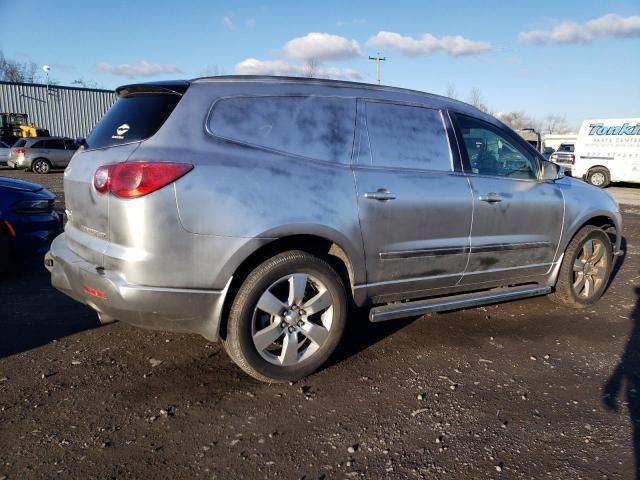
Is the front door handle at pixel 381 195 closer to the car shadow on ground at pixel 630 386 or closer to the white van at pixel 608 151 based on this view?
the car shadow on ground at pixel 630 386

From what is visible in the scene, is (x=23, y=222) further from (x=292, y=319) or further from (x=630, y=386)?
(x=630, y=386)

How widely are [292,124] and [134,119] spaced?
3.22 ft

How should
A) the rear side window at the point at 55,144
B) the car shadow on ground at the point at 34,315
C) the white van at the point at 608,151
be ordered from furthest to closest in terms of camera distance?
the rear side window at the point at 55,144 → the white van at the point at 608,151 → the car shadow on ground at the point at 34,315

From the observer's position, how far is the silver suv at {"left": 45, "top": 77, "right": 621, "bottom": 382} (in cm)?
279

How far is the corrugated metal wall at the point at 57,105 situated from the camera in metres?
34.0

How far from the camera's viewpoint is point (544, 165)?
173 inches

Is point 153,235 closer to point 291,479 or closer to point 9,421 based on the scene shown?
point 9,421

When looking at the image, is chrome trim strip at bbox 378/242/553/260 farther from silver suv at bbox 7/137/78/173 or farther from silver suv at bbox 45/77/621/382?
silver suv at bbox 7/137/78/173

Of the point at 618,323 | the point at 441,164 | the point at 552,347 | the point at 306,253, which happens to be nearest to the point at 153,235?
the point at 306,253

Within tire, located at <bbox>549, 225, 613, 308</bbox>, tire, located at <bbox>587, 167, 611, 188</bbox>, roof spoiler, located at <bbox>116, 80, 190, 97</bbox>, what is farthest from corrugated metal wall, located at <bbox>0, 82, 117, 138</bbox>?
tire, located at <bbox>549, 225, 613, 308</bbox>

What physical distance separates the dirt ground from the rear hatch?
0.87 meters

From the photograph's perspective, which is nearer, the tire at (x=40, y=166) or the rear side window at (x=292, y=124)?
the rear side window at (x=292, y=124)

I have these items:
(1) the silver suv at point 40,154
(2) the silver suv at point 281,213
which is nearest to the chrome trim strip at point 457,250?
(2) the silver suv at point 281,213

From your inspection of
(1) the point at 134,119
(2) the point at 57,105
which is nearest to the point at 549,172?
(1) the point at 134,119
